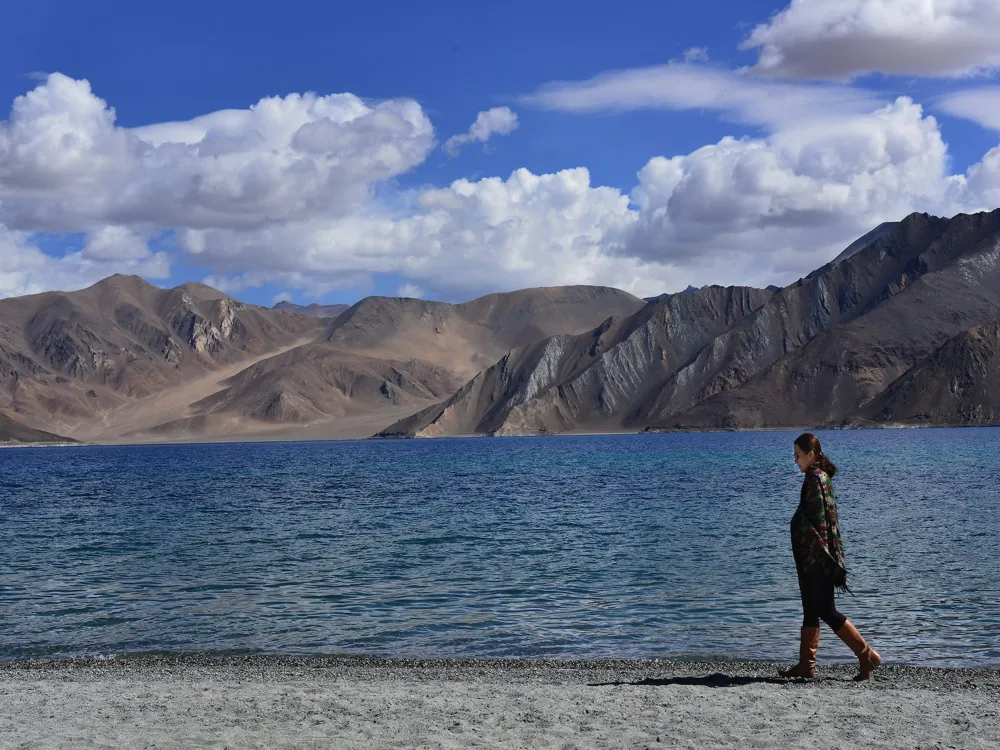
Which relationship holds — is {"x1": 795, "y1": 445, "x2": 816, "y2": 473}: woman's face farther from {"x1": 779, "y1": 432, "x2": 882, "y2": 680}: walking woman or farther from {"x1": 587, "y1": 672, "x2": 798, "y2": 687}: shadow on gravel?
{"x1": 587, "y1": 672, "x2": 798, "y2": 687}: shadow on gravel

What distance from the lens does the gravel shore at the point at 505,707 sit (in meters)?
11.5

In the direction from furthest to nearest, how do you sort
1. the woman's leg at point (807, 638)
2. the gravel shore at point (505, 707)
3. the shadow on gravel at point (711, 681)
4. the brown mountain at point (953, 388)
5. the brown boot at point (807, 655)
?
the brown mountain at point (953, 388)
the shadow on gravel at point (711, 681)
the brown boot at point (807, 655)
the woman's leg at point (807, 638)
the gravel shore at point (505, 707)

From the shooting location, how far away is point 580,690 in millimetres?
13992

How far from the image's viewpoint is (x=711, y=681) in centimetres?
1444

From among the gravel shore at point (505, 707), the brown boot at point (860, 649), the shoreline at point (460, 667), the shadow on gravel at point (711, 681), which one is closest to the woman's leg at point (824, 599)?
the brown boot at point (860, 649)

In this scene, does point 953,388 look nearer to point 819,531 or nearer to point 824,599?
point 824,599

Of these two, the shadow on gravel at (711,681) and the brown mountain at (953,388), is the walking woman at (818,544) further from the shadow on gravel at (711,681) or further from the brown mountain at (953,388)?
the brown mountain at (953,388)

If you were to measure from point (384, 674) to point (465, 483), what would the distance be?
54.6 m

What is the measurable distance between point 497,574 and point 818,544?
14.5 meters

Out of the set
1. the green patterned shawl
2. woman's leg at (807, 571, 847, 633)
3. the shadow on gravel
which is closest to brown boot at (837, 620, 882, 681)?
woman's leg at (807, 571, 847, 633)

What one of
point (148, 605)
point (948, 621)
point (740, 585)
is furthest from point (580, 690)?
point (148, 605)

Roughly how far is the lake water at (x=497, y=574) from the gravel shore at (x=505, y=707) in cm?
209

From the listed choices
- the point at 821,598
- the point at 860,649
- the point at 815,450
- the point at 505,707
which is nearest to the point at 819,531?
the point at 821,598

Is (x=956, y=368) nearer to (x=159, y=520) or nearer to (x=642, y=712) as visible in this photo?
(x=159, y=520)
